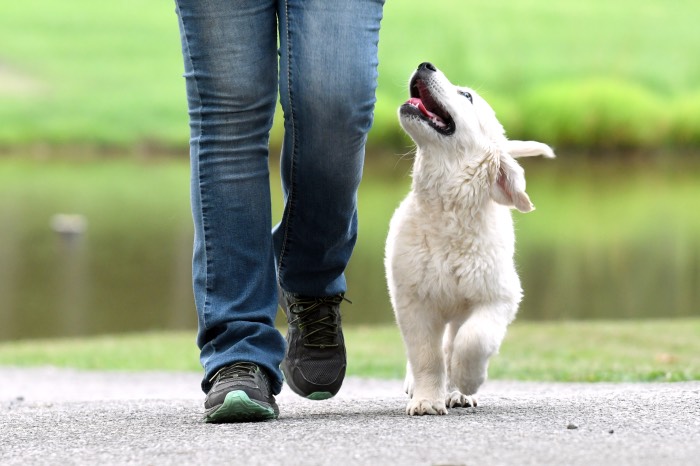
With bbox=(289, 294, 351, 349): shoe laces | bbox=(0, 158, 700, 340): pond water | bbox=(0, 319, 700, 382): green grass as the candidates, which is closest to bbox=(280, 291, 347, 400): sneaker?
bbox=(289, 294, 351, 349): shoe laces

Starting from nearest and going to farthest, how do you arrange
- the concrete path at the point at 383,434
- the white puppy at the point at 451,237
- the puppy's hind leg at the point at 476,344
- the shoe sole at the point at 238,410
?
the concrete path at the point at 383,434, the shoe sole at the point at 238,410, the puppy's hind leg at the point at 476,344, the white puppy at the point at 451,237

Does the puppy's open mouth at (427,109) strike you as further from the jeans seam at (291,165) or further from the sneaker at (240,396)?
the sneaker at (240,396)

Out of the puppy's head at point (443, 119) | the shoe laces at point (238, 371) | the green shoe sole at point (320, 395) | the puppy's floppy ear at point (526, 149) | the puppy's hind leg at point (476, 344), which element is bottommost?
the green shoe sole at point (320, 395)

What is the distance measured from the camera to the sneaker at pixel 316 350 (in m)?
3.87

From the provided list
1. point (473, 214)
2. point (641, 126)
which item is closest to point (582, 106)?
point (641, 126)

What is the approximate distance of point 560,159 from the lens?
1449 inches

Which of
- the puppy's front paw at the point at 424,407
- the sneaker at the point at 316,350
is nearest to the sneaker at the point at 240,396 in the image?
the sneaker at the point at 316,350

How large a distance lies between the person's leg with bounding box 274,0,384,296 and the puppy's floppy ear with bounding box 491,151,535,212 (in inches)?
20.7

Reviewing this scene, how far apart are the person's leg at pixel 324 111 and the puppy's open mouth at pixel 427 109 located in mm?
288

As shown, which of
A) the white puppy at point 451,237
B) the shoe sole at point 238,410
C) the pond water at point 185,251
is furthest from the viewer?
the pond water at point 185,251

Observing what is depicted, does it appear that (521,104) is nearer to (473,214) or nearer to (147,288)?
(147,288)

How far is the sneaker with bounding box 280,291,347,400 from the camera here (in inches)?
152

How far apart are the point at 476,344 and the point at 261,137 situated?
98 cm

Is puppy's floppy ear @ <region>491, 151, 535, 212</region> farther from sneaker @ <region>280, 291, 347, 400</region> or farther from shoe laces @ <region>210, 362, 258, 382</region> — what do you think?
shoe laces @ <region>210, 362, 258, 382</region>
